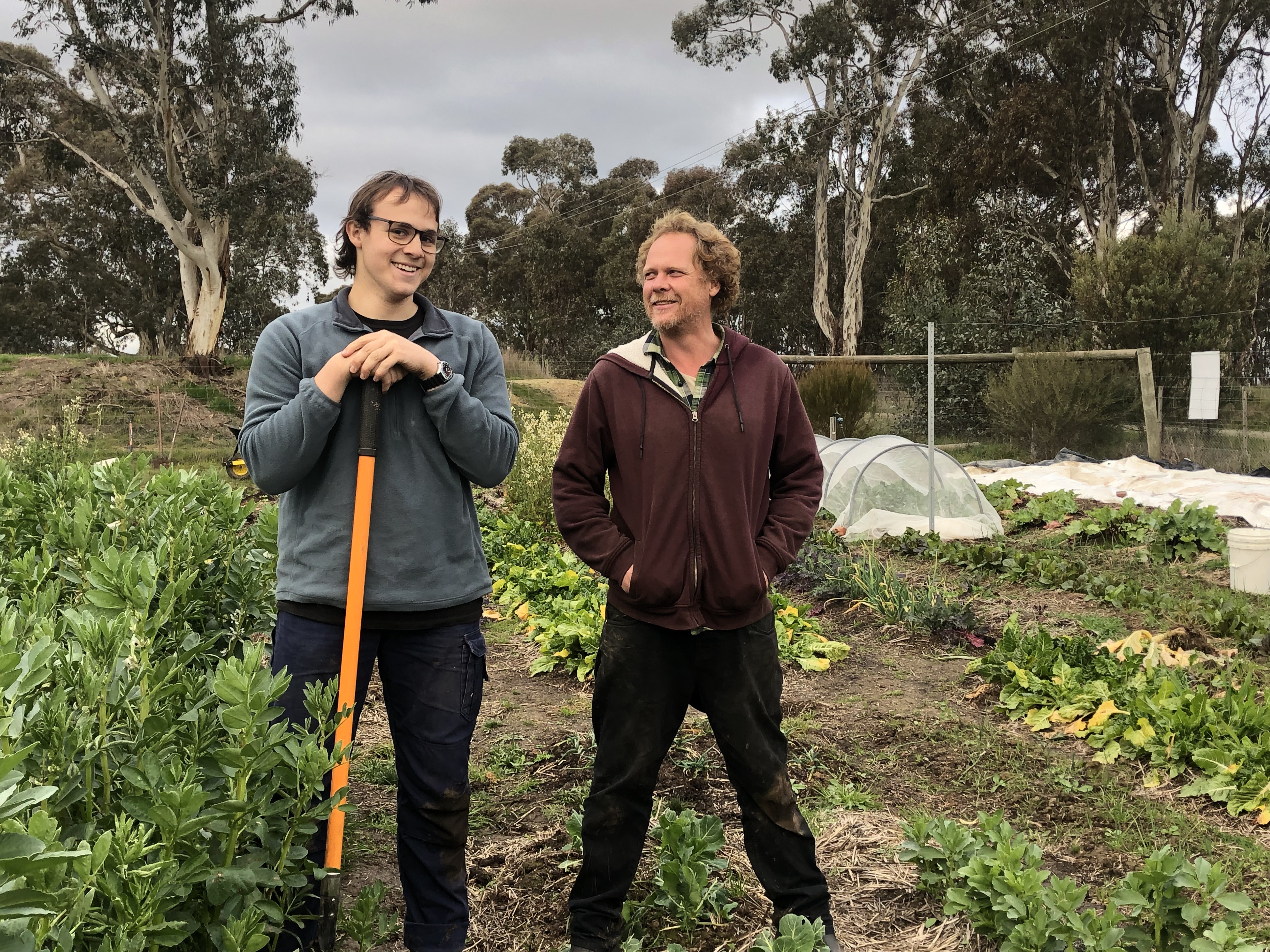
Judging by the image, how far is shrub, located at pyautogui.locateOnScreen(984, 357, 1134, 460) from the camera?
715 inches

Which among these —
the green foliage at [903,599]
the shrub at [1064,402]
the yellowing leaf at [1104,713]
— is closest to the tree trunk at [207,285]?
the shrub at [1064,402]

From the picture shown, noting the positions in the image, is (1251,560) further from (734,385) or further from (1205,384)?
(1205,384)

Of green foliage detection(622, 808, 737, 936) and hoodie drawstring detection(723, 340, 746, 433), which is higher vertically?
hoodie drawstring detection(723, 340, 746, 433)

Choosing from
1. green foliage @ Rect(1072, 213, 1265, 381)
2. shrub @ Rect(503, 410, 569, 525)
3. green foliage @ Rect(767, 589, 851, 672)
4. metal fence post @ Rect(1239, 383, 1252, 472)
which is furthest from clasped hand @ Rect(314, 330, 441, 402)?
green foliage @ Rect(1072, 213, 1265, 381)

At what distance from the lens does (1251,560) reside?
7.56 metres

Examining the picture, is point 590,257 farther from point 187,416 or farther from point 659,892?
point 659,892

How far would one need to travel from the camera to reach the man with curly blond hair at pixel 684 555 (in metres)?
2.64

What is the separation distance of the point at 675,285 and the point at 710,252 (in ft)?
0.50

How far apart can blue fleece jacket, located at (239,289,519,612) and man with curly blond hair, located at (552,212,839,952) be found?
0.31 metres

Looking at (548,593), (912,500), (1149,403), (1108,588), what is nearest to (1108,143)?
(1149,403)

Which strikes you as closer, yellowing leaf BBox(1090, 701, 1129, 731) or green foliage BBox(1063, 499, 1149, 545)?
yellowing leaf BBox(1090, 701, 1129, 731)

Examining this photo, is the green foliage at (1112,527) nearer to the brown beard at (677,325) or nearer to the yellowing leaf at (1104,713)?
the yellowing leaf at (1104,713)

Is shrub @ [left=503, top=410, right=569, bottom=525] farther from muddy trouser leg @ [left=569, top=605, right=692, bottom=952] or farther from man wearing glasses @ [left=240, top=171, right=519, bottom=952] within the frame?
man wearing glasses @ [left=240, top=171, right=519, bottom=952]

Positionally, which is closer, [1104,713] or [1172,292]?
[1104,713]
